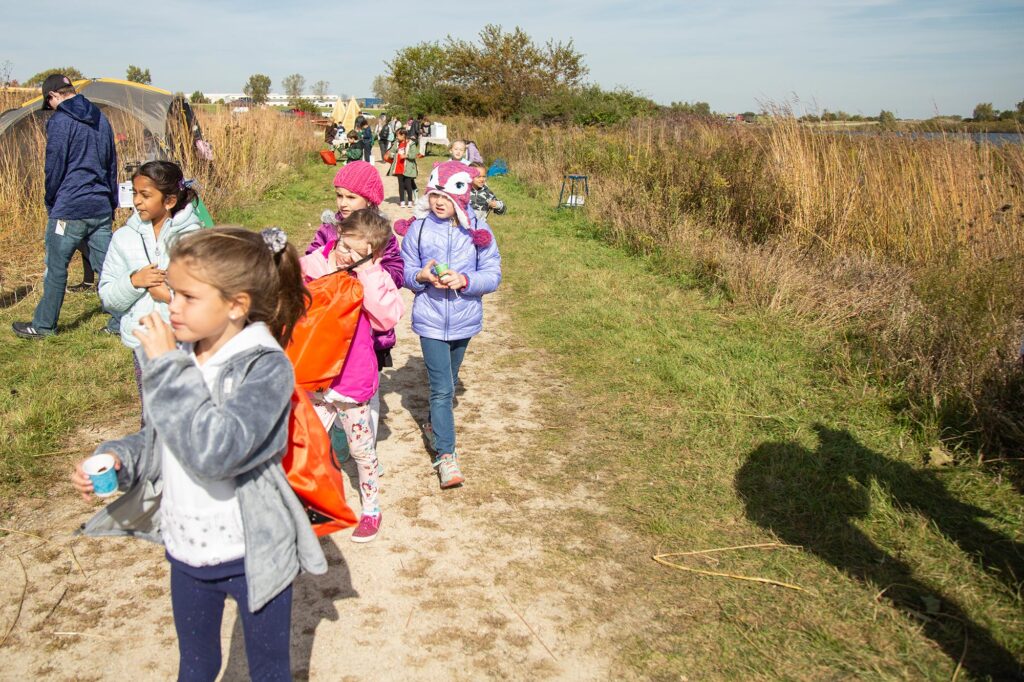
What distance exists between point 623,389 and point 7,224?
28.7ft

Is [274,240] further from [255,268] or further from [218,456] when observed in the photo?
[218,456]

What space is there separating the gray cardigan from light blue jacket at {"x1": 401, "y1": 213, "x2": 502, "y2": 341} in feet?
7.12

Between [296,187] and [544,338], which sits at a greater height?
[296,187]

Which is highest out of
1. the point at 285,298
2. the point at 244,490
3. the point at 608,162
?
the point at 608,162

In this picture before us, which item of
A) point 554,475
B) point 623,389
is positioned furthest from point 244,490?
point 623,389

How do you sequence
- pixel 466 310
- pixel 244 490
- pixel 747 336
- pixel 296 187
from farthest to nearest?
pixel 296 187
pixel 747 336
pixel 466 310
pixel 244 490

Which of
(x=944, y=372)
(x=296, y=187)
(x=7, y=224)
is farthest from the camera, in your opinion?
(x=296, y=187)

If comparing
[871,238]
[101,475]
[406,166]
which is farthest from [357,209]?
[406,166]

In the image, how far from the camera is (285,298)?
221cm

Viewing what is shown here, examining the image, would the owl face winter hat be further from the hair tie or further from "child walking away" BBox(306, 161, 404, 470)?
the hair tie

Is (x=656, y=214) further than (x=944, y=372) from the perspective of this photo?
Yes

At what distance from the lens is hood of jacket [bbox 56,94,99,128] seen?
259 inches

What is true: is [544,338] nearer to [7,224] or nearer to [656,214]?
[656,214]

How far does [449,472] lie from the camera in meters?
4.30
